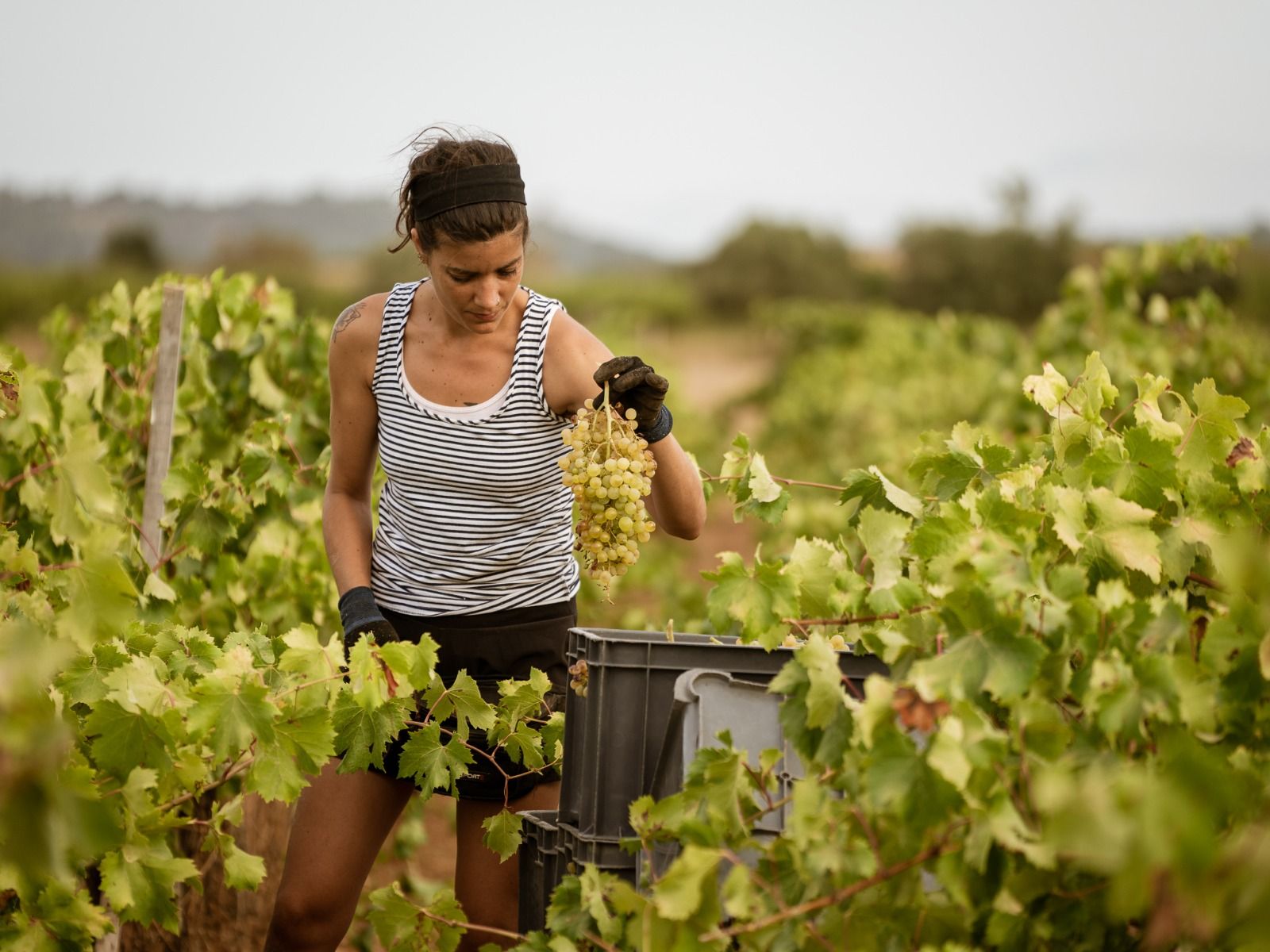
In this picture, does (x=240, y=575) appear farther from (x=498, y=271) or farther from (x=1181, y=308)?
(x=1181, y=308)

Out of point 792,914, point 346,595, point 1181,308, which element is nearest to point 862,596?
point 792,914

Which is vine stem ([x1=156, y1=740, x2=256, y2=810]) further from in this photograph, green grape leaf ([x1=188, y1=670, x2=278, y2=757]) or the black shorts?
the black shorts

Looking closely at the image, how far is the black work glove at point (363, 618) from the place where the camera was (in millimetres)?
2549

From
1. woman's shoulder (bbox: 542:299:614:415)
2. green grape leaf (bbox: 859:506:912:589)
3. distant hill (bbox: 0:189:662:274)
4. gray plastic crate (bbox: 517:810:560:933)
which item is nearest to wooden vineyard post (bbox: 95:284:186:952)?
woman's shoulder (bbox: 542:299:614:415)

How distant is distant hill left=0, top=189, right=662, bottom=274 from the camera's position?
57.8 metres

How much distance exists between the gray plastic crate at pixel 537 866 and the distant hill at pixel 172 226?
31124mm

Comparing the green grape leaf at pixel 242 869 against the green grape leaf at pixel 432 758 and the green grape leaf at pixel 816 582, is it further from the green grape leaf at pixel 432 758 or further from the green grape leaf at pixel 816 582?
the green grape leaf at pixel 816 582

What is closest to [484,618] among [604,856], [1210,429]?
[604,856]

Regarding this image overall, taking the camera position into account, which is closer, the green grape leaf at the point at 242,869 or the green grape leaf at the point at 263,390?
the green grape leaf at the point at 242,869

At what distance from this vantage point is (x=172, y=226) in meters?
80.3

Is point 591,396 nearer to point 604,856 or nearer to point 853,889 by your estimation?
point 604,856

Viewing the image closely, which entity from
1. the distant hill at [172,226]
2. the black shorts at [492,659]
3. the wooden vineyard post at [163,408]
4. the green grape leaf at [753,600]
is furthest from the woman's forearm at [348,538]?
the distant hill at [172,226]

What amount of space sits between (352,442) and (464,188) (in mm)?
648

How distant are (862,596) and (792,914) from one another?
65 centimetres
